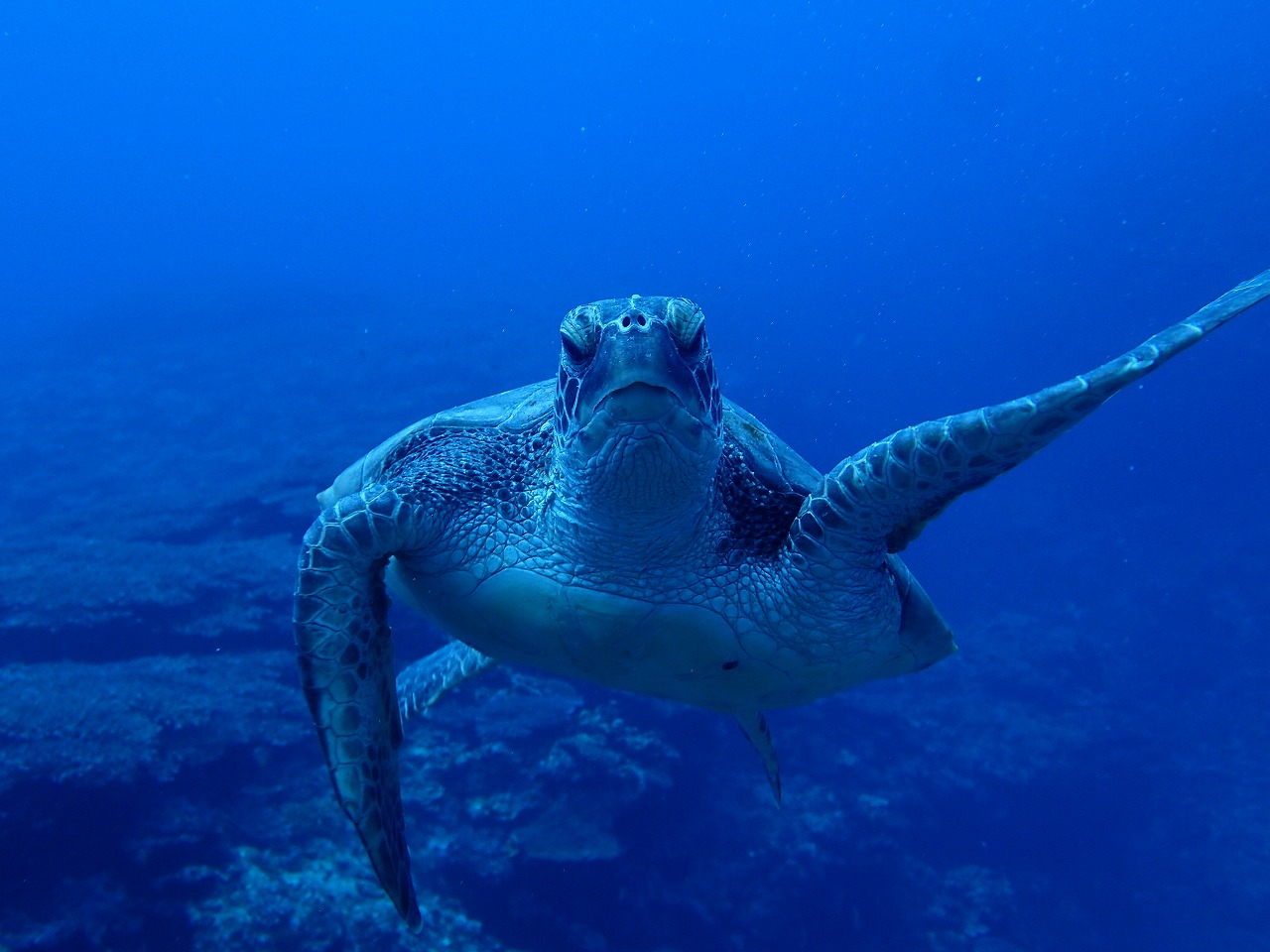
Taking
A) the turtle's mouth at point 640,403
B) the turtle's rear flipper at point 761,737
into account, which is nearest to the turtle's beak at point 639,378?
the turtle's mouth at point 640,403

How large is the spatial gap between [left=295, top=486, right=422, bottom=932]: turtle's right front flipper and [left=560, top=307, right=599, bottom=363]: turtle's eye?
0.75 meters

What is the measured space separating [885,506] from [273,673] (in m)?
6.02

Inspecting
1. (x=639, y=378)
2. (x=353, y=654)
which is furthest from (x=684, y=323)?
(x=353, y=654)

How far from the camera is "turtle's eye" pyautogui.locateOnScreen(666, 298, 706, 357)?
1725mm

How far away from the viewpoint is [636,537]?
6.93 feet

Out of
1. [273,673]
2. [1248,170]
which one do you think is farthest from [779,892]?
[1248,170]

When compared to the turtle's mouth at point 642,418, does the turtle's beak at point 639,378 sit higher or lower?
higher

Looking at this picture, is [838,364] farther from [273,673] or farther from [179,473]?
[273,673]

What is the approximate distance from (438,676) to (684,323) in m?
2.85

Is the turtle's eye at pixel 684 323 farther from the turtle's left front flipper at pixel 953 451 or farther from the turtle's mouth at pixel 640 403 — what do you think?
the turtle's left front flipper at pixel 953 451

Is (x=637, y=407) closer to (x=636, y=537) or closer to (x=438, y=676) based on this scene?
(x=636, y=537)

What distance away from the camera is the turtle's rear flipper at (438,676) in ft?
12.3

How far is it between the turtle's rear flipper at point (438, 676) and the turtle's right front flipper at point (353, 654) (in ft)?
4.49

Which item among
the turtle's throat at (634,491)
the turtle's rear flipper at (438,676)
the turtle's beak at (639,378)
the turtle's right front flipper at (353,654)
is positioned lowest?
the turtle's rear flipper at (438,676)
